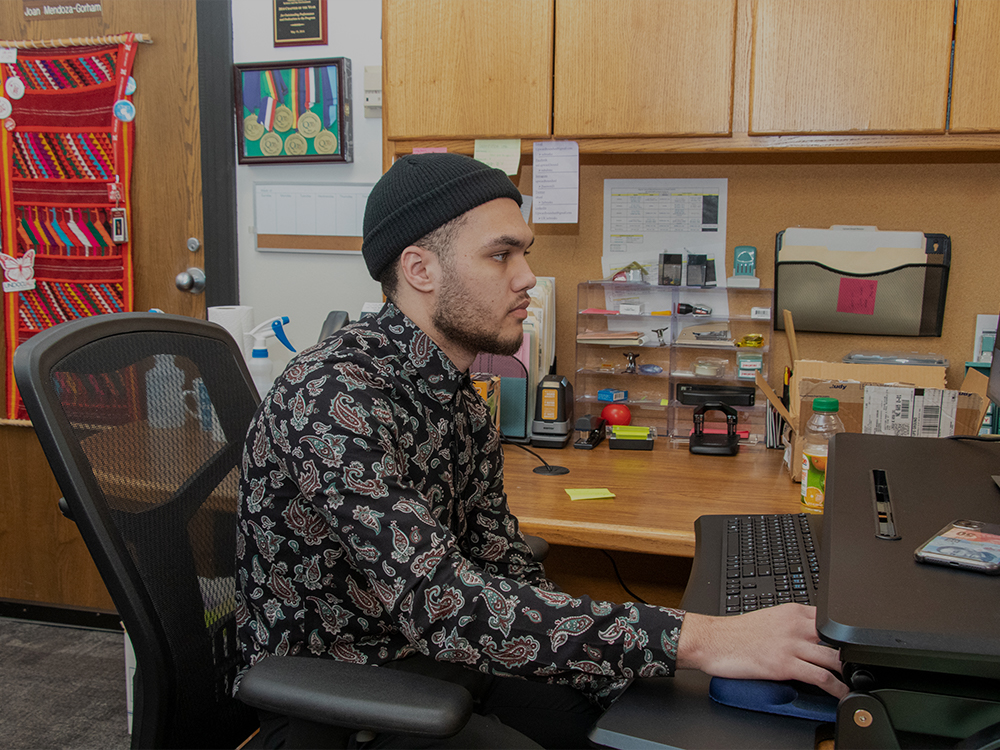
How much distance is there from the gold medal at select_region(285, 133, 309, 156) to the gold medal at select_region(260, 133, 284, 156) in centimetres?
2

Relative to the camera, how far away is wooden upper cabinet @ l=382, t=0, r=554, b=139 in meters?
1.68

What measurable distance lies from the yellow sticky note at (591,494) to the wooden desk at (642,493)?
0.01m

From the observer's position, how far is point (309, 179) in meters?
2.32

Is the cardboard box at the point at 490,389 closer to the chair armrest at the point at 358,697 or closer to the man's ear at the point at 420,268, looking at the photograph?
the man's ear at the point at 420,268

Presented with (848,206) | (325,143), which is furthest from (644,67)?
(325,143)

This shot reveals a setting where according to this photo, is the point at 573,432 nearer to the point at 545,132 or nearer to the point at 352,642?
the point at 545,132

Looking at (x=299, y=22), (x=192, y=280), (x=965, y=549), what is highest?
(x=299, y=22)

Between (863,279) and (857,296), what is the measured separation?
0.04 meters

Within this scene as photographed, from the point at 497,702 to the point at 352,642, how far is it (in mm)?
315

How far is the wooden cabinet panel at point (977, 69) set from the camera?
4.79 feet

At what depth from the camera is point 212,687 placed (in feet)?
3.19

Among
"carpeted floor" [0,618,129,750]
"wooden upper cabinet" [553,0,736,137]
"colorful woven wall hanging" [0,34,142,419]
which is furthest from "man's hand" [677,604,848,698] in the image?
"colorful woven wall hanging" [0,34,142,419]

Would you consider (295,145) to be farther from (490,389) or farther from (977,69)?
(977,69)

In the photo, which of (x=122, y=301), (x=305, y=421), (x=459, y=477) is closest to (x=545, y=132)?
(x=459, y=477)
